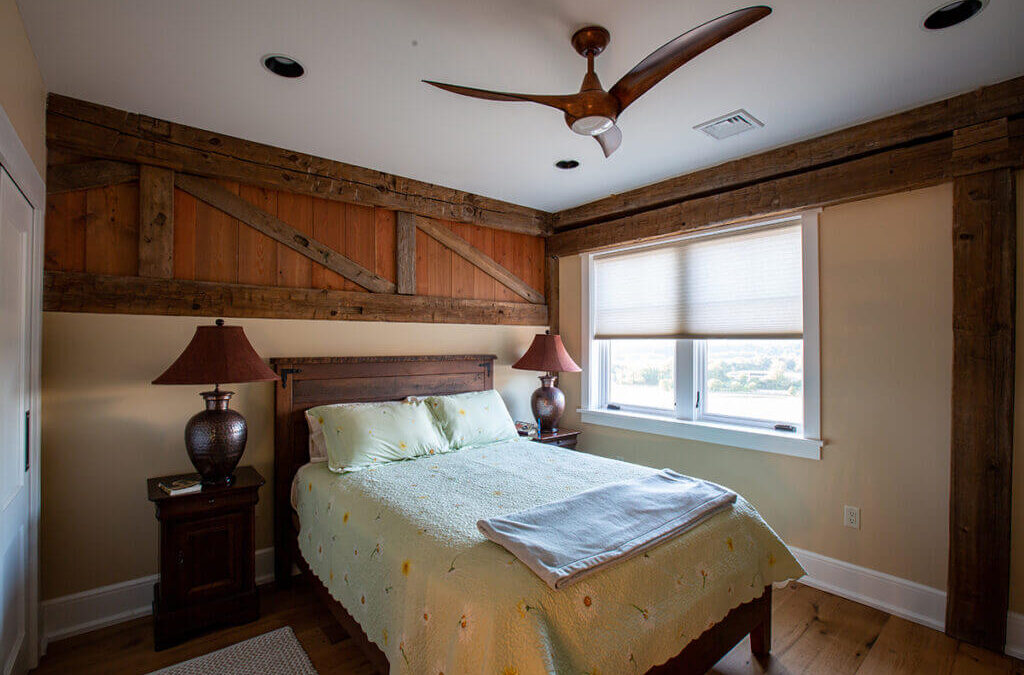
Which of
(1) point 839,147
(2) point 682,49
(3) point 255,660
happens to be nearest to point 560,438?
(3) point 255,660

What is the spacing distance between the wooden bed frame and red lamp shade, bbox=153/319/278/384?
503mm

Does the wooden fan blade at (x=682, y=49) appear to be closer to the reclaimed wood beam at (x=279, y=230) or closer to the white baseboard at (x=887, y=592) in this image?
the reclaimed wood beam at (x=279, y=230)

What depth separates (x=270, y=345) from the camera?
3.00 meters

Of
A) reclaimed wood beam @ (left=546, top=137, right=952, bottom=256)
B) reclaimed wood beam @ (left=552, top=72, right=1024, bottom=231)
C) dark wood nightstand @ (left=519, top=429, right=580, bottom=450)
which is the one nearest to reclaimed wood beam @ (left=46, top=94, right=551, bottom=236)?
reclaimed wood beam @ (left=546, top=137, right=952, bottom=256)

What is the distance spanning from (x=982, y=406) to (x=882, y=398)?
41 cm

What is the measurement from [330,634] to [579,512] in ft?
4.69

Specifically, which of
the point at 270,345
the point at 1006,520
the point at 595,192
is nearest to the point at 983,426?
the point at 1006,520

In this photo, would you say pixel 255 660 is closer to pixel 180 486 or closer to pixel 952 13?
pixel 180 486

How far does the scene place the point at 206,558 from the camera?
2.41 metres

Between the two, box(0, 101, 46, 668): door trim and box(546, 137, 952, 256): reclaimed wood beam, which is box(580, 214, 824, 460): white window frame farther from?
box(0, 101, 46, 668): door trim

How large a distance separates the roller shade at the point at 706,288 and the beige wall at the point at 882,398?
24 centimetres

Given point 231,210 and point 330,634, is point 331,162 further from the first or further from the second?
point 330,634

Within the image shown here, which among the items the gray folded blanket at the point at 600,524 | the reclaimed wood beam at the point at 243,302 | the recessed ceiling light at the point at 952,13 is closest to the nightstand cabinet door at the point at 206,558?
the reclaimed wood beam at the point at 243,302

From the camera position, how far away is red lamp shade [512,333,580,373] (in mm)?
3818
